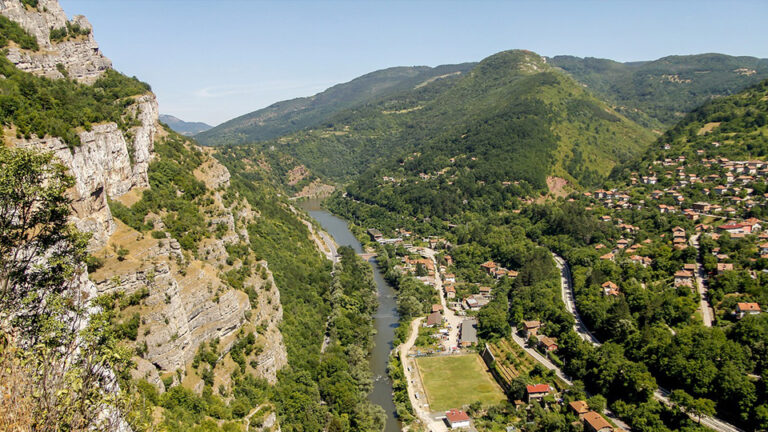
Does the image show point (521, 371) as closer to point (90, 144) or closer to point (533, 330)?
point (533, 330)

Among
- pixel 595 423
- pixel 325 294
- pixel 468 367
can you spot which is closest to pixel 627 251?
pixel 468 367

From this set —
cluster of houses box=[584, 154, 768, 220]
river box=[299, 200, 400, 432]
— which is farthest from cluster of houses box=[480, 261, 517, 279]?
cluster of houses box=[584, 154, 768, 220]

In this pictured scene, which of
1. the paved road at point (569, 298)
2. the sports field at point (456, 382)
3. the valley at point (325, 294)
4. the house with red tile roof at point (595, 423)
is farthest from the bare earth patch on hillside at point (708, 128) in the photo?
the house with red tile roof at point (595, 423)

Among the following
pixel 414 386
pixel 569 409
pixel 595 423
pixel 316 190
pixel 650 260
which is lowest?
pixel 414 386

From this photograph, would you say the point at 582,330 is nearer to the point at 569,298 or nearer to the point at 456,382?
the point at 569,298

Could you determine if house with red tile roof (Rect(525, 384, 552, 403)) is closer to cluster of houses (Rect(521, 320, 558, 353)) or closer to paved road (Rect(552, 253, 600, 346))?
cluster of houses (Rect(521, 320, 558, 353))

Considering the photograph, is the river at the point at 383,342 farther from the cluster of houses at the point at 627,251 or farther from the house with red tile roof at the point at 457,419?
the cluster of houses at the point at 627,251
